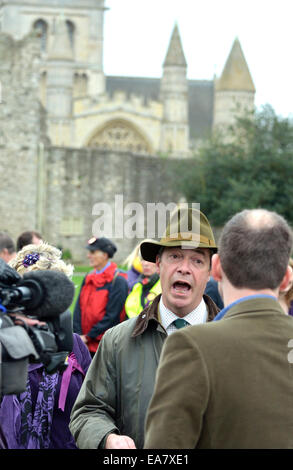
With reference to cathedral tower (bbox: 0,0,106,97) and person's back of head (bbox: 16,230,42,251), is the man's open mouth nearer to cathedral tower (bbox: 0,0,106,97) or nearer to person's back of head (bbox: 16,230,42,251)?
person's back of head (bbox: 16,230,42,251)

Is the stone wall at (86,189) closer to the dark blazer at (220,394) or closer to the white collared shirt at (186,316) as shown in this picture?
the white collared shirt at (186,316)

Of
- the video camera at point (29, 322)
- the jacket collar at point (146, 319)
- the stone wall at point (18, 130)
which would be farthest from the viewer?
Answer: the stone wall at point (18, 130)

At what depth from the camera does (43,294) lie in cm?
278

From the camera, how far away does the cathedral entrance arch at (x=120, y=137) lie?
2586 inches

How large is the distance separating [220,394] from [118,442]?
100cm

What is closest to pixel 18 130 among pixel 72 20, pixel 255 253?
pixel 255 253

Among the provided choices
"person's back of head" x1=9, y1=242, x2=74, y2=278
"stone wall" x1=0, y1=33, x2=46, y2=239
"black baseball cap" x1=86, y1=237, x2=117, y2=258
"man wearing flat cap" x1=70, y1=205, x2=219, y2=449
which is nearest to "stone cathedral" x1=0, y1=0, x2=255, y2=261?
"stone wall" x1=0, y1=33, x2=46, y2=239

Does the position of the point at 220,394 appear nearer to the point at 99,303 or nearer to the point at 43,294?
the point at 43,294

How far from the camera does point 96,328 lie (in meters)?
8.07

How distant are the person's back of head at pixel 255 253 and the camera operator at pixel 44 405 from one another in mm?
1819

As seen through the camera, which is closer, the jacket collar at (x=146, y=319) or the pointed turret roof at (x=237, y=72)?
the jacket collar at (x=146, y=319)

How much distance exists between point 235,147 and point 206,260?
31.5 metres

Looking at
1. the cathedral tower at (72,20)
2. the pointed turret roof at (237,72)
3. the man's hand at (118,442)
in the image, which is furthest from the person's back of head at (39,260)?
the cathedral tower at (72,20)
